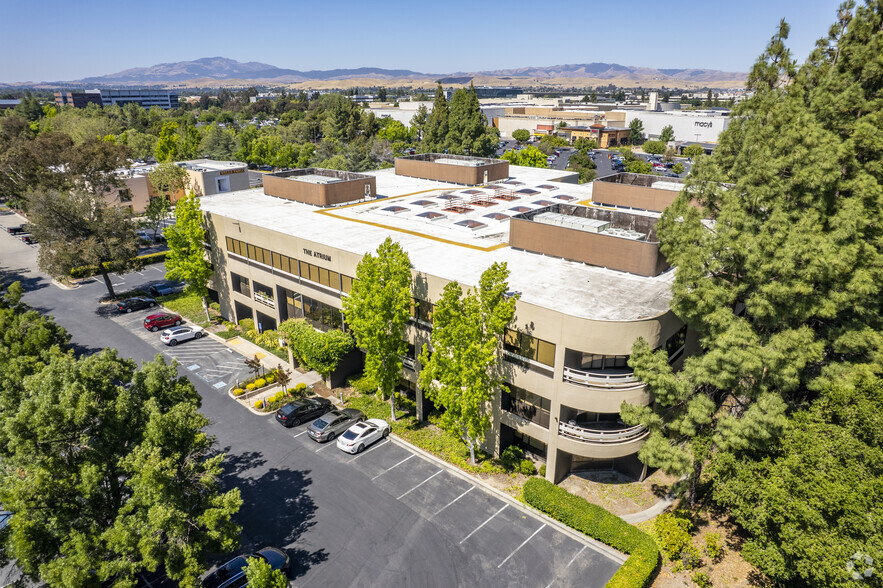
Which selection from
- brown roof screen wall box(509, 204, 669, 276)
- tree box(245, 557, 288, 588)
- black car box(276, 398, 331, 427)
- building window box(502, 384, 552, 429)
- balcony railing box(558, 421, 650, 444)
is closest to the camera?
tree box(245, 557, 288, 588)

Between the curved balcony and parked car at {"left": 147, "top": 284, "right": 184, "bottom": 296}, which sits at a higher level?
the curved balcony

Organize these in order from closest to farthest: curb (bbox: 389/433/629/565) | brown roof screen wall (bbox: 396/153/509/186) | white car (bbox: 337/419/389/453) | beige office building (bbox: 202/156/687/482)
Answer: curb (bbox: 389/433/629/565) → beige office building (bbox: 202/156/687/482) → white car (bbox: 337/419/389/453) → brown roof screen wall (bbox: 396/153/509/186)

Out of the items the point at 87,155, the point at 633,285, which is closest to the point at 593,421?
the point at 633,285

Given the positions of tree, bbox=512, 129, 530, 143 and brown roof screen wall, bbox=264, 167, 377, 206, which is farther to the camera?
tree, bbox=512, 129, 530, 143

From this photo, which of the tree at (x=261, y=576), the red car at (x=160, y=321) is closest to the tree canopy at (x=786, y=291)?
the tree at (x=261, y=576)

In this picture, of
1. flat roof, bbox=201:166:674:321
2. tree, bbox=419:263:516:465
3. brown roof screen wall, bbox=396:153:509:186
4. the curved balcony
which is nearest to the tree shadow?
tree, bbox=419:263:516:465

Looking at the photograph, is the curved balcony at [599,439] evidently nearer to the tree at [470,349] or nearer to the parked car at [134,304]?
the tree at [470,349]

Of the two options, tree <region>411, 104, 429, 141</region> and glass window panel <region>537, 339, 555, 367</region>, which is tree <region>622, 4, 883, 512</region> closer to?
glass window panel <region>537, 339, 555, 367</region>
